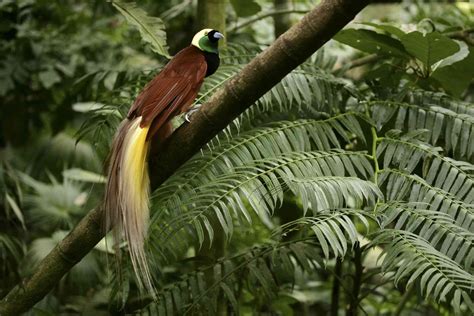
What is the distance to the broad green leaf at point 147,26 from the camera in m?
2.01

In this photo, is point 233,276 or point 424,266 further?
point 233,276

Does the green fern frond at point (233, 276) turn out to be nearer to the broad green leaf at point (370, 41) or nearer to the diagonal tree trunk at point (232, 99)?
the diagonal tree trunk at point (232, 99)

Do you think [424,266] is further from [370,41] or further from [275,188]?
[370,41]

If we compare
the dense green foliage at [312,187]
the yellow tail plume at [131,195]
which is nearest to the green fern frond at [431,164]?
the dense green foliage at [312,187]

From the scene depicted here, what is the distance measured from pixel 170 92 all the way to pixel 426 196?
669mm

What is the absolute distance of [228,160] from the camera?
1.78 meters

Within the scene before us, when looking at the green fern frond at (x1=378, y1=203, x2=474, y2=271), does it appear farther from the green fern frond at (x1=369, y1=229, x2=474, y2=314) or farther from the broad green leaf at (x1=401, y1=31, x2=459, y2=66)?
the broad green leaf at (x1=401, y1=31, x2=459, y2=66)

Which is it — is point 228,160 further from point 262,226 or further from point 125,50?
point 125,50

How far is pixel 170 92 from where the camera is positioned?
170cm

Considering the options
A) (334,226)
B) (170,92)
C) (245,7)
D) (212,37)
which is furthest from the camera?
(245,7)

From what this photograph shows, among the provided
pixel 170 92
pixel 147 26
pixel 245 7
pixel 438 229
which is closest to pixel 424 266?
pixel 438 229

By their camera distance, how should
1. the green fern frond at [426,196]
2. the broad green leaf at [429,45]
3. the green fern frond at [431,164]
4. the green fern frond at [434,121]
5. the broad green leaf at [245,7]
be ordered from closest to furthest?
the green fern frond at [426,196], the green fern frond at [431,164], the broad green leaf at [429,45], the green fern frond at [434,121], the broad green leaf at [245,7]

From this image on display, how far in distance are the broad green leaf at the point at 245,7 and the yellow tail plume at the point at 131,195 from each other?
862 mm

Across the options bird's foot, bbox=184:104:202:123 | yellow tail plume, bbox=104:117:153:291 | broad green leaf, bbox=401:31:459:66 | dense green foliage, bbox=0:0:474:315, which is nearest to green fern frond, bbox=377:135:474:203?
dense green foliage, bbox=0:0:474:315
